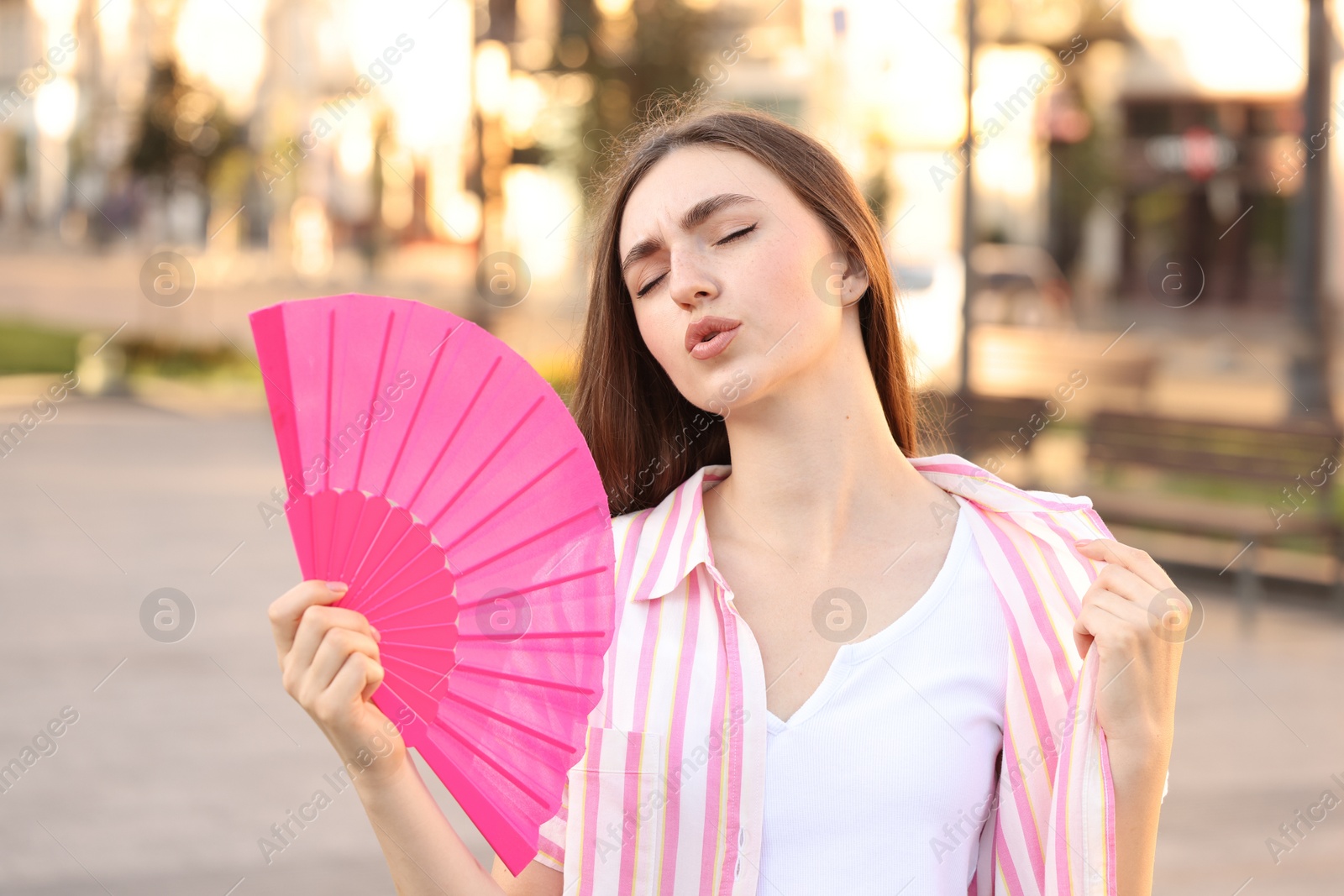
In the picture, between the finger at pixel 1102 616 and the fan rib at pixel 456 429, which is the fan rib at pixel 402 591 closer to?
the fan rib at pixel 456 429

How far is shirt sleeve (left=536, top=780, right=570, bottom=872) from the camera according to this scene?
1.81 meters

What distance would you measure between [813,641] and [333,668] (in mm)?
603

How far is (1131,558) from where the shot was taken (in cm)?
170

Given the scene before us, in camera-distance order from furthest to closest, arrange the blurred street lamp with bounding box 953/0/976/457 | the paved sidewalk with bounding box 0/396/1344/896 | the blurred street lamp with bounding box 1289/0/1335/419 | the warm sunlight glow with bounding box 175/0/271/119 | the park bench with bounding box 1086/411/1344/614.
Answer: the warm sunlight glow with bounding box 175/0/271/119 → the blurred street lamp with bounding box 1289/0/1335/419 → the blurred street lamp with bounding box 953/0/976/457 → the park bench with bounding box 1086/411/1344/614 → the paved sidewalk with bounding box 0/396/1344/896

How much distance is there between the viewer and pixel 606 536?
1.70 metres

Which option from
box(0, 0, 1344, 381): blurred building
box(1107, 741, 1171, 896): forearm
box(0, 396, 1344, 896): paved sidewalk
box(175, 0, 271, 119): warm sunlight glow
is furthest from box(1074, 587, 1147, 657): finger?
box(175, 0, 271, 119): warm sunlight glow

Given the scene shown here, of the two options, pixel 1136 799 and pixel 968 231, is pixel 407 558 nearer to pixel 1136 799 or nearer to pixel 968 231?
pixel 1136 799

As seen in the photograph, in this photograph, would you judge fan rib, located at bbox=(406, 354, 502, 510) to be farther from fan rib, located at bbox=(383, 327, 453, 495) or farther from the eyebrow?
the eyebrow

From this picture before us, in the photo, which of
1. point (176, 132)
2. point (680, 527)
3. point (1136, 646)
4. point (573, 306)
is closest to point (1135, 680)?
point (1136, 646)

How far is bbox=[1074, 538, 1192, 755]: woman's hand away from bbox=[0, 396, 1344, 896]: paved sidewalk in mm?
3174

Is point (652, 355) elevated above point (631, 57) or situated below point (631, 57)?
below

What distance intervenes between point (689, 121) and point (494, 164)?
14462 mm

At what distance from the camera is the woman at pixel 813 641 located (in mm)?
1683

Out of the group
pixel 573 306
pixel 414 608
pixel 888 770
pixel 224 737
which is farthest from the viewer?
pixel 224 737
